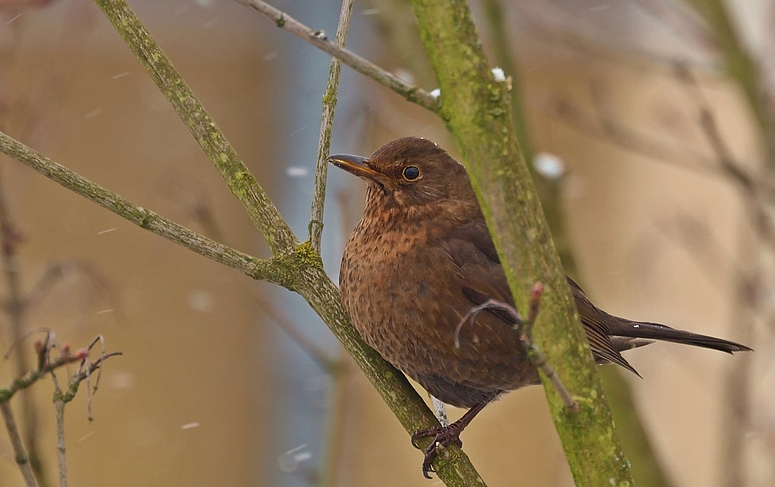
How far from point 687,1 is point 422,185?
1919 millimetres

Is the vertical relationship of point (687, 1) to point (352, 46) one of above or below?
below

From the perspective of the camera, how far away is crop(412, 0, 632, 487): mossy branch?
1390mm

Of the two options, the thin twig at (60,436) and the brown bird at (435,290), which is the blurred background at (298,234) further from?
the thin twig at (60,436)

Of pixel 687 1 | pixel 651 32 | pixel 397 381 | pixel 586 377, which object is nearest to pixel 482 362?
pixel 397 381

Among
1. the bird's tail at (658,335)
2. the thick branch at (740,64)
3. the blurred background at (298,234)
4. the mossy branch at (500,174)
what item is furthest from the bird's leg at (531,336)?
the blurred background at (298,234)

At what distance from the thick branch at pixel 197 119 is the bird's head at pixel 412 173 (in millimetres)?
464

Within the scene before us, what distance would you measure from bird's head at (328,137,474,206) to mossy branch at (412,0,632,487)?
3.13 feet

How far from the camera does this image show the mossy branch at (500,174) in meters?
1.39

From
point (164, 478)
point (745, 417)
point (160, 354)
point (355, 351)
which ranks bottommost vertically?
point (745, 417)

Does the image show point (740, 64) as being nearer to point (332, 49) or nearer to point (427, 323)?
point (427, 323)

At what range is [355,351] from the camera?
2.15m

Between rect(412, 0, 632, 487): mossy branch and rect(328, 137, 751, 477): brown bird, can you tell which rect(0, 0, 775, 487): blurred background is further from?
rect(412, 0, 632, 487): mossy branch

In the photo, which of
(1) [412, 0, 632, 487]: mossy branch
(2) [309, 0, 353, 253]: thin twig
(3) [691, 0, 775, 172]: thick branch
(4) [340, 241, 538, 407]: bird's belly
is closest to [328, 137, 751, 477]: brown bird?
(4) [340, 241, 538, 407]: bird's belly

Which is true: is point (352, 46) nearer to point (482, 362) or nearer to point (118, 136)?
point (118, 136)
